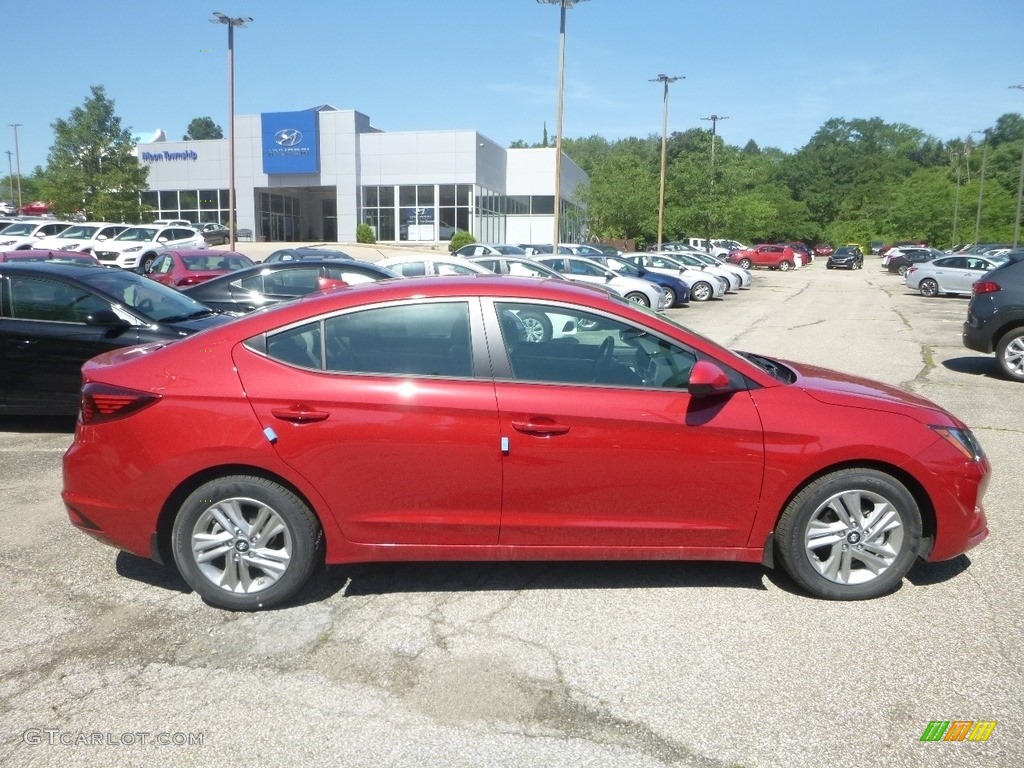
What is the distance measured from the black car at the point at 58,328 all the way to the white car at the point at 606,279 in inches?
558

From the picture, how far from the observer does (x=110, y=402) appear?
410cm

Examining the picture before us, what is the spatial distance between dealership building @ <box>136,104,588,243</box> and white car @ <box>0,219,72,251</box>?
606 inches

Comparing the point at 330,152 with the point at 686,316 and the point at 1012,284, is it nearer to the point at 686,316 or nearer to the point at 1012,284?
the point at 686,316

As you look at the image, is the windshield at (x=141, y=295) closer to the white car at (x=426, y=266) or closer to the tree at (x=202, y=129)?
the white car at (x=426, y=266)

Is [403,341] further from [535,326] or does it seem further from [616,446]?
[616,446]

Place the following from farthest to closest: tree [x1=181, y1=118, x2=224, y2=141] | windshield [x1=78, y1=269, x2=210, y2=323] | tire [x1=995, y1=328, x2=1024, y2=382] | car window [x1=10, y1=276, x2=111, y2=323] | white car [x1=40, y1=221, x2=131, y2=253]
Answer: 1. tree [x1=181, y1=118, x2=224, y2=141]
2. white car [x1=40, y1=221, x2=131, y2=253]
3. tire [x1=995, y1=328, x2=1024, y2=382]
4. windshield [x1=78, y1=269, x2=210, y2=323]
5. car window [x1=10, y1=276, x2=111, y2=323]

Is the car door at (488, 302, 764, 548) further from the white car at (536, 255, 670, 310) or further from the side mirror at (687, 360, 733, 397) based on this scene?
the white car at (536, 255, 670, 310)

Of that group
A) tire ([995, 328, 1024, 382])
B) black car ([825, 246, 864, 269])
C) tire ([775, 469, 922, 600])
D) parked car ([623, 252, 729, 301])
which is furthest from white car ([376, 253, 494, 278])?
black car ([825, 246, 864, 269])

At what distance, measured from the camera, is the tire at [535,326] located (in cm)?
415

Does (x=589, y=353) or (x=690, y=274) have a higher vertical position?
(x=589, y=353)

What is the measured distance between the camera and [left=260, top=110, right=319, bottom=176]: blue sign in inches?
2024

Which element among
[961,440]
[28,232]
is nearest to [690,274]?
[961,440]

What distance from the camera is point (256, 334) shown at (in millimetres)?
4168

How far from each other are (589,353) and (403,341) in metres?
0.90
